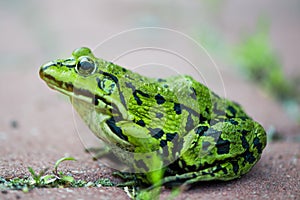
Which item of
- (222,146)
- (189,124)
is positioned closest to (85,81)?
(189,124)

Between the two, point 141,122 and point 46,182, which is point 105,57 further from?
point 46,182

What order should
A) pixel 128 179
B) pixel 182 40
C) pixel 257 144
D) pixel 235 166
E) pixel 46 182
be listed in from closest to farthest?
pixel 46 182, pixel 235 166, pixel 257 144, pixel 128 179, pixel 182 40

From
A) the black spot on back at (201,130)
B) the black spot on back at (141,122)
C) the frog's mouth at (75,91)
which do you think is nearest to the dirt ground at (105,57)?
the black spot on back at (201,130)

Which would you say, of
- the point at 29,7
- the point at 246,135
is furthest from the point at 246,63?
the point at 29,7

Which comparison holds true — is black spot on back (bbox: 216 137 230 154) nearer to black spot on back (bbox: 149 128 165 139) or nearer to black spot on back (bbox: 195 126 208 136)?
black spot on back (bbox: 195 126 208 136)

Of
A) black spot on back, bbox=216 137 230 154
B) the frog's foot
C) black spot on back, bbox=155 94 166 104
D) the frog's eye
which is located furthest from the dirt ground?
the frog's eye

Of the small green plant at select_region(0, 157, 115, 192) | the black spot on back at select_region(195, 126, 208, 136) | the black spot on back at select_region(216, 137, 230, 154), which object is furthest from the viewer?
the black spot on back at select_region(195, 126, 208, 136)

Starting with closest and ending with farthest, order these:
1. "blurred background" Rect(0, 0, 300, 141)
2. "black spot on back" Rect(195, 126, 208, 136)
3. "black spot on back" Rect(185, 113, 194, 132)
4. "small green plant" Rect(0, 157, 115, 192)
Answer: "small green plant" Rect(0, 157, 115, 192), "black spot on back" Rect(195, 126, 208, 136), "black spot on back" Rect(185, 113, 194, 132), "blurred background" Rect(0, 0, 300, 141)
